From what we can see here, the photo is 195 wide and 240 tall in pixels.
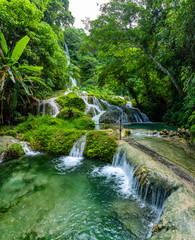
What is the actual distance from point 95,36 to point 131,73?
6.26m

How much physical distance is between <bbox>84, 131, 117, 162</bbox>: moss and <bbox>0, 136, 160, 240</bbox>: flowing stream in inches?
16.1

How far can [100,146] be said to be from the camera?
202 inches

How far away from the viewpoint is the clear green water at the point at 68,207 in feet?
7.03

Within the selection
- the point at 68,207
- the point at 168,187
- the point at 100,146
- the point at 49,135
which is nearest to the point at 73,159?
the point at 100,146

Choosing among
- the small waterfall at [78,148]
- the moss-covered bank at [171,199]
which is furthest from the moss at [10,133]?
the moss-covered bank at [171,199]

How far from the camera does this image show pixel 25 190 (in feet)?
10.7

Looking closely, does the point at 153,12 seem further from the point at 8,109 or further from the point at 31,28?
the point at 8,109

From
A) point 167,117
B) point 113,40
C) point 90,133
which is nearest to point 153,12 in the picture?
point 113,40

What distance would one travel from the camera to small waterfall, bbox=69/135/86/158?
5386 mm

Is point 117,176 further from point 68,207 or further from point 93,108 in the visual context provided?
point 93,108

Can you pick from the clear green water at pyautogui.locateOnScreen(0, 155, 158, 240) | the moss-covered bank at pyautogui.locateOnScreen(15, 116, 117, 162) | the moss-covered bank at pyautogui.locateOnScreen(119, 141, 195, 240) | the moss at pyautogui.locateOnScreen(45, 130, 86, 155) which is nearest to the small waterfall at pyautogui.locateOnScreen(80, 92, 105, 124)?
the moss-covered bank at pyautogui.locateOnScreen(15, 116, 117, 162)

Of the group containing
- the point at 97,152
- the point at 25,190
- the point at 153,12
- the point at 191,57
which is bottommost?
the point at 25,190

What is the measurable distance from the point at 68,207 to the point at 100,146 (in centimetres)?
265

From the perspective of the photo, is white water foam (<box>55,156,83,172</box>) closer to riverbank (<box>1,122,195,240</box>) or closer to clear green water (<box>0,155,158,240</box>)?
clear green water (<box>0,155,158,240</box>)
